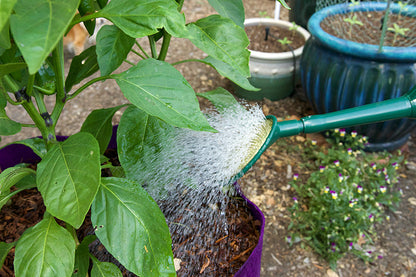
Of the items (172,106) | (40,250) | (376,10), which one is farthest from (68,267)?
(376,10)

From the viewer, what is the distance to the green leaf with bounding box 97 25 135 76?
2.25 feet

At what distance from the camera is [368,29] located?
1969 mm

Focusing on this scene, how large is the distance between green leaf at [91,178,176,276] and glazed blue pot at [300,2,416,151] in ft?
4.20

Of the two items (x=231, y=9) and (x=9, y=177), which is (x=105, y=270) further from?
(x=231, y=9)

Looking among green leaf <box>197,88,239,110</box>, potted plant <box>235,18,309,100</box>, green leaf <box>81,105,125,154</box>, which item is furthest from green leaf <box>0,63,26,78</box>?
potted plant <box>235,18,309,100</box>

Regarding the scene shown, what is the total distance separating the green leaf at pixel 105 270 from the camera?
0.78 metres

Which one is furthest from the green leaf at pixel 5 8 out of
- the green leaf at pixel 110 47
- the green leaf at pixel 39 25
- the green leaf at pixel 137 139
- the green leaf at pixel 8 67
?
the green leaf at pixel 137 139

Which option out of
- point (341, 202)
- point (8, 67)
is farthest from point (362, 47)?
point (8, 67)

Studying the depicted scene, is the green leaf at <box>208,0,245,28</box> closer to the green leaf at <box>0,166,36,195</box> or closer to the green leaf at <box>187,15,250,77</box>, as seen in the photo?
the green leaf at <box>187,15,250,77</box>

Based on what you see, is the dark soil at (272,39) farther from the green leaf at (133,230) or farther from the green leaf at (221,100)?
the green leaf at (133,230)

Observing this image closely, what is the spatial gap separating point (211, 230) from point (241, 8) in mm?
564

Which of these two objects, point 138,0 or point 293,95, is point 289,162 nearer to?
point 293,95

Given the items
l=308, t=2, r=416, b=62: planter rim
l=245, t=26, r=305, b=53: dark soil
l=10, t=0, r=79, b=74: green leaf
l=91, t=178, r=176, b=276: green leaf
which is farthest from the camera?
l=245, t=26, r=305, b=53: dark soil

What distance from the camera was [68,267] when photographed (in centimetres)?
64
